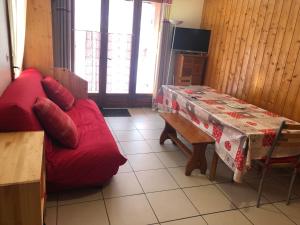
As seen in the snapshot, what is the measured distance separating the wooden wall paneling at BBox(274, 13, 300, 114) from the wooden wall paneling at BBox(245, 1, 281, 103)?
0.38 meters

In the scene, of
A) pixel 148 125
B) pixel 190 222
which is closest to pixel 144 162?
pixel 190 222

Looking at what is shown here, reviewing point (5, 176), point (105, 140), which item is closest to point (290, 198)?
point (105, 140)

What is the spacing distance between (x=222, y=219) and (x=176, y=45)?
124 inches

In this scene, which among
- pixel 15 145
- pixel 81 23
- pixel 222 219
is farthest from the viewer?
pixel 81 23

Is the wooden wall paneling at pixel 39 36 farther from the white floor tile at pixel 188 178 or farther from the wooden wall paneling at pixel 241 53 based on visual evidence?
the wooden wall paneling at pixel 241 53

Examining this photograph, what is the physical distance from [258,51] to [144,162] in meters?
2.19

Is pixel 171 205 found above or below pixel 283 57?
below

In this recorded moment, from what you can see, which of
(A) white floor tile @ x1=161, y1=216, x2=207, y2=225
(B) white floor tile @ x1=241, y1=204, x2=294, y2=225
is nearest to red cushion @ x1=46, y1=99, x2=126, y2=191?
(A) white floor tile @ x1=161, y1=216, x2=207, y2=225

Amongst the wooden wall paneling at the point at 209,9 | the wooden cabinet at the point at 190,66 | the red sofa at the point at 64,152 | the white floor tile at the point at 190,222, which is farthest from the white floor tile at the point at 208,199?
the wooden wall paneling at the point at 209,9

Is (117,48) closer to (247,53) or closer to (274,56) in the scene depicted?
(247,53)

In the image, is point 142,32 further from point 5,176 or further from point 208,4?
point 5,176

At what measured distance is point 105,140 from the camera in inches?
87.0

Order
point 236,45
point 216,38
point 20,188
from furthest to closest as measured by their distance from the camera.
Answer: point 216,38
point 236,45
point 20,188

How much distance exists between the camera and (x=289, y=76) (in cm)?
284
